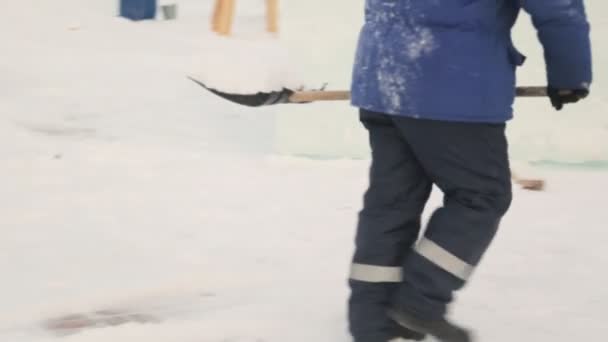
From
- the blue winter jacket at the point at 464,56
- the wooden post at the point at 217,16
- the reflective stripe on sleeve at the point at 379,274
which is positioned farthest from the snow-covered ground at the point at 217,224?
the wooden post at the point at 217,16

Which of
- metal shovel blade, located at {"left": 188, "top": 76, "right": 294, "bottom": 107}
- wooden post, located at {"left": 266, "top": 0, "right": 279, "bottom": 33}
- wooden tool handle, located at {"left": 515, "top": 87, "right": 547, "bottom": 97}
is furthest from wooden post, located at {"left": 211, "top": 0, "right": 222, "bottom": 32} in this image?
wooden tool handle, located at {"left": 515, "top": 87, "right": 547, "bottom": 97}

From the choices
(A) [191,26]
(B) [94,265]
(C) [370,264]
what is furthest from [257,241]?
(A) [191,26]

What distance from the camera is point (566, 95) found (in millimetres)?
1205

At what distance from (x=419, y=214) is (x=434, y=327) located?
0.52 ft

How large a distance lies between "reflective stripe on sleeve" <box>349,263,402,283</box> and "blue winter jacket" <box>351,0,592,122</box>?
0.23m

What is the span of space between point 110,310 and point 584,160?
4.52 ft

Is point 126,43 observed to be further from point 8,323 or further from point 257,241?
point 8,323

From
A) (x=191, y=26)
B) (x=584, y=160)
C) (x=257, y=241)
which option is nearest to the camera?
(x=257, y=241)

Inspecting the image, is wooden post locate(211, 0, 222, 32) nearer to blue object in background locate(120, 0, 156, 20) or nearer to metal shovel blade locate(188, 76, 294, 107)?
blue object in background locate(120, 0, 156, 20)

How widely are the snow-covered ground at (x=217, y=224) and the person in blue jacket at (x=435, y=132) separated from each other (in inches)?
6.5

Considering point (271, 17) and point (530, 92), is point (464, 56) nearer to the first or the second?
point (530, 92)

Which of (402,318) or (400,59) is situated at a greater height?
(400,59)

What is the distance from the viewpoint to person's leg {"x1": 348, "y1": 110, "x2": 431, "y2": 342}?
51.6 inches

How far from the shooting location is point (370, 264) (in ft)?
4.36
